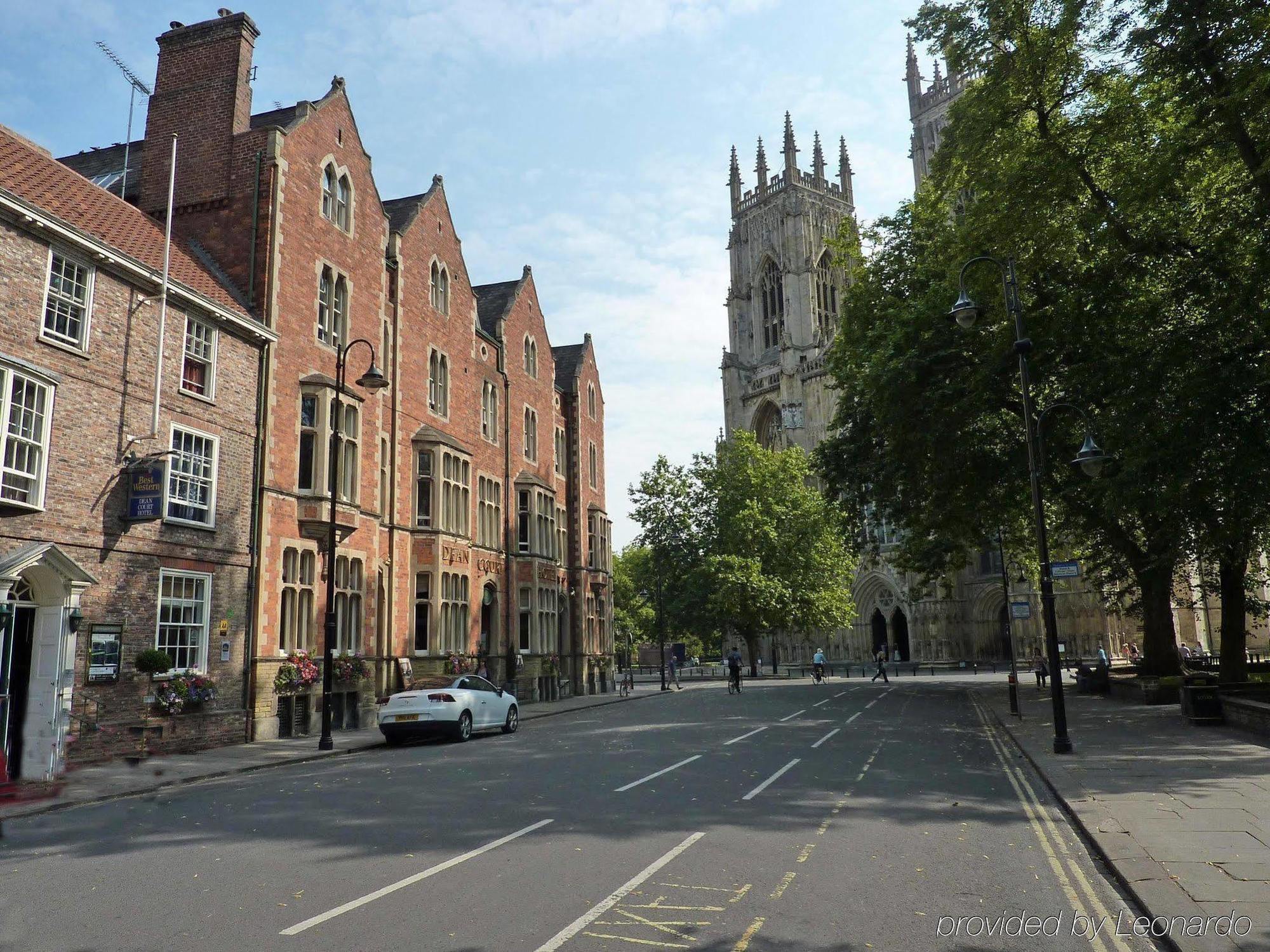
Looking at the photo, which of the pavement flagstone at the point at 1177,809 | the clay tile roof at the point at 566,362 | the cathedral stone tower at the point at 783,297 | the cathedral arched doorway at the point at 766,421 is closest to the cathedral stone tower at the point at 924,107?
the cathedral stone tower at the point at 783,297

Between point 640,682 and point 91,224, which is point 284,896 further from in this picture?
point 640,682

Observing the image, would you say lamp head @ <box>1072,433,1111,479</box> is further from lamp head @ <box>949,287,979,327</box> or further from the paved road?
the paved road

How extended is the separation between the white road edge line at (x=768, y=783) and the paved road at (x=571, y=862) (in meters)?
0.07

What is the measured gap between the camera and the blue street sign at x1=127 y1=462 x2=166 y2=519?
51.4 feet

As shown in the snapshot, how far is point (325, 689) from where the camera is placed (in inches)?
685

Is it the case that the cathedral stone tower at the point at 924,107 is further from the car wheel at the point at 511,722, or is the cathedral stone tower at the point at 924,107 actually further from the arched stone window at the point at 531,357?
the car wheel at the point at 511,722

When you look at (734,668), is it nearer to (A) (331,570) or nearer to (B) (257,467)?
(A) (331,570)

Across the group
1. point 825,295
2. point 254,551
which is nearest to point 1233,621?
point 254,551

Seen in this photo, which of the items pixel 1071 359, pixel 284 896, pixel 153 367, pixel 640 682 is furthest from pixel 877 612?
pixel 284 896

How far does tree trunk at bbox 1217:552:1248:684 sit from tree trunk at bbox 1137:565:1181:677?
87.9 inches

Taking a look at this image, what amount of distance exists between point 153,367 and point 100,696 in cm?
593

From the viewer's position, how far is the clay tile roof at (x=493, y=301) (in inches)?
1336

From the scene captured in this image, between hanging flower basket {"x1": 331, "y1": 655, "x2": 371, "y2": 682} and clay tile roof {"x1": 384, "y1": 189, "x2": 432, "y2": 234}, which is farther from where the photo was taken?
clay tile roof {"x1": 384, "y1": 189, "x2": 432, "y2": 234}
